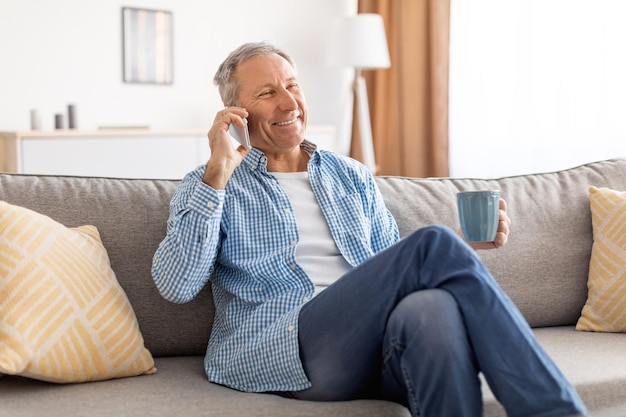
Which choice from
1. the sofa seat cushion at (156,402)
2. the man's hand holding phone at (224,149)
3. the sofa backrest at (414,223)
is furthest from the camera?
the sofa backrest at (414,223)

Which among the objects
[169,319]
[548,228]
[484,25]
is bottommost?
[169,319]

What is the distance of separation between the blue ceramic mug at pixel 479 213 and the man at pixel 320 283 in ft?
0.38

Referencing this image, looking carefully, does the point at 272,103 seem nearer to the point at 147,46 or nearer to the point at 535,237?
the point at 535,237

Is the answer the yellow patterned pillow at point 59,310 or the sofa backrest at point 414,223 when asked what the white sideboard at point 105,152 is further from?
the yellow patterned pillow at point 59,310

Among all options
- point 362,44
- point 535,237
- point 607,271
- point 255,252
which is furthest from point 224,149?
point 362,44

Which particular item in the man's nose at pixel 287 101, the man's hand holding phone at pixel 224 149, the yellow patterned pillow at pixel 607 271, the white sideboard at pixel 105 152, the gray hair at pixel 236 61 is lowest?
the yellow patterned pillow at pixel 607 271

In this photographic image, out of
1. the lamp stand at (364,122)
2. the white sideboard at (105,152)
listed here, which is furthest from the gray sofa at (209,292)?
the lamp stand at (364,122)

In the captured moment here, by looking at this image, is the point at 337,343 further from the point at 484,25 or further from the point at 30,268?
the point at 484,25

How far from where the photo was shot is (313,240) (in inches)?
86.0

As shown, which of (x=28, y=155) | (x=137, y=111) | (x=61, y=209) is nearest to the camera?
(x=61, y=209)

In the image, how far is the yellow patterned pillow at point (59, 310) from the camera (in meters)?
1.84

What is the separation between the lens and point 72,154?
15.3 feet

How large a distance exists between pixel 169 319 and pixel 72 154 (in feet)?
8.81

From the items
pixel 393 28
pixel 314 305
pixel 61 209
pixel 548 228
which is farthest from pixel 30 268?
pixel 393 28
